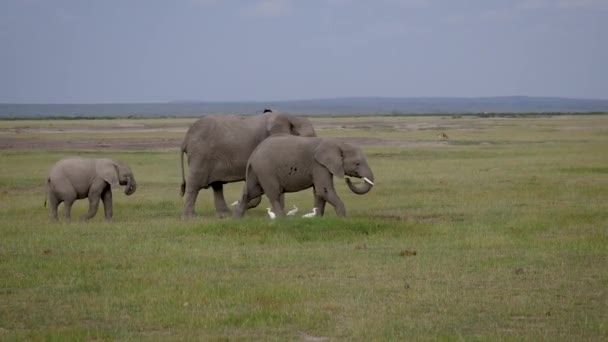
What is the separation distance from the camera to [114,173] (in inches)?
781

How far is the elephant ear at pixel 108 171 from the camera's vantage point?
19750 mm

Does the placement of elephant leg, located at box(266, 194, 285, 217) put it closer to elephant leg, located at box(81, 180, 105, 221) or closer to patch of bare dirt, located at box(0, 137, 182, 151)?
elephant leg, located at box(81, 180, 105, 221)

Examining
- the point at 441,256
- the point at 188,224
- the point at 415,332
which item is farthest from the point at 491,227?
the point at 415,332

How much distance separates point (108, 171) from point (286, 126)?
3.56m

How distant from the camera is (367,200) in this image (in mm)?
22828

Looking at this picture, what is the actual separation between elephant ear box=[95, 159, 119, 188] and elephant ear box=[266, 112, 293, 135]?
10.2 feet

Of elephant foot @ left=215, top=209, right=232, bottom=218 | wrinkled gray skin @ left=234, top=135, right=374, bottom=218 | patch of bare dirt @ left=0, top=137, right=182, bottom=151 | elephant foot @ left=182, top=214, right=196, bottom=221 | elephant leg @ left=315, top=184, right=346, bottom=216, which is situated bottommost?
patch of bare dirt @ left=0, top=137, right=182, bottom=151

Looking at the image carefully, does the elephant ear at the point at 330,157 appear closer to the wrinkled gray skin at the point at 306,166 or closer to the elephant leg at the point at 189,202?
the wrinkled gray skin at the point at 306,166

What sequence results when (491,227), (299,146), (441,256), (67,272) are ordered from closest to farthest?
(67,272), (441,256), (491,227), (299,146)

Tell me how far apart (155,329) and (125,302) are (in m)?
1.27

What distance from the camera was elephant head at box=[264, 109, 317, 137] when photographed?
808 inches

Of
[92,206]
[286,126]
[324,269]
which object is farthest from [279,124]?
[324,269]

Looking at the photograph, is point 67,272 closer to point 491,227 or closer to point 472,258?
point 472,258

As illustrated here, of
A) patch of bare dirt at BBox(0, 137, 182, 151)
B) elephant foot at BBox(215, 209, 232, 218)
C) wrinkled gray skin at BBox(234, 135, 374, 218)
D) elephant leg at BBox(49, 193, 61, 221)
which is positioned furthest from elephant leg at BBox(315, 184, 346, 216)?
patch of bare dirt at BBox(0, 137, 182, 151)
